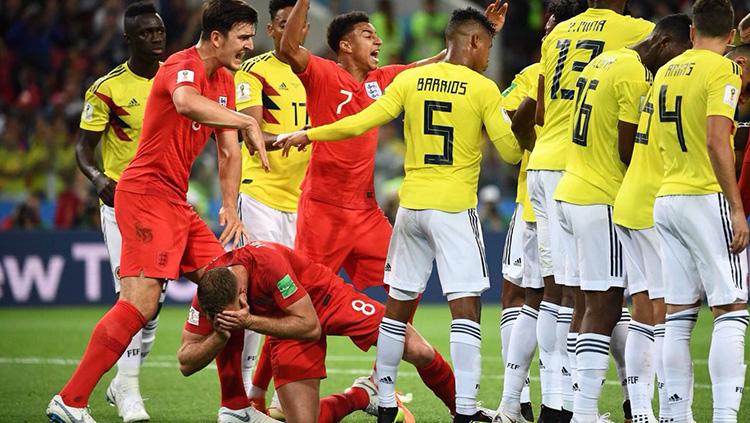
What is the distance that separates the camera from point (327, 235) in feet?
28.3

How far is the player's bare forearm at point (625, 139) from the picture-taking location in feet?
22.8

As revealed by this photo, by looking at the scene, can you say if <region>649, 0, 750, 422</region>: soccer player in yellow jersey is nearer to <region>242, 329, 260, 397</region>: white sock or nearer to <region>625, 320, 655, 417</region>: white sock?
<region>625, 320, 655, 417</region>: white sock

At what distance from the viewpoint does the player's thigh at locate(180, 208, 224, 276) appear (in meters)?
7.80

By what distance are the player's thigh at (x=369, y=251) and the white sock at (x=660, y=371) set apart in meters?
2.08

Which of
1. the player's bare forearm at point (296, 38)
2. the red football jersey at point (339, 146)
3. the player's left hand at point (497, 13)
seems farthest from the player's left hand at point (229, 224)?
the player's left hand at point (497, 13)

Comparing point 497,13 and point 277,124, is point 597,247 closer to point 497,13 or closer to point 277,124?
point 497,13

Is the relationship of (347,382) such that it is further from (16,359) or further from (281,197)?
(16,359)

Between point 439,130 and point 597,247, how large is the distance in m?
1.24

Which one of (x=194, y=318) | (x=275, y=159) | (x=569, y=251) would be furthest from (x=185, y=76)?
(x=569, y=251)

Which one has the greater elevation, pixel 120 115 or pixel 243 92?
pixel 243 92

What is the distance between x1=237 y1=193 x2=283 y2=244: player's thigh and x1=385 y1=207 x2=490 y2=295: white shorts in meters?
1.96

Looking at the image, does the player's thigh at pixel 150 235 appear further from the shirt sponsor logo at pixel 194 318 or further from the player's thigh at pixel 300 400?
the player's thigh at pixel 300 400

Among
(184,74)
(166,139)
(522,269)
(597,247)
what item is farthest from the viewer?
(522,269)

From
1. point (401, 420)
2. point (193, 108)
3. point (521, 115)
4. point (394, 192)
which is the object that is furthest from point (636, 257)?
point (394, 192)
